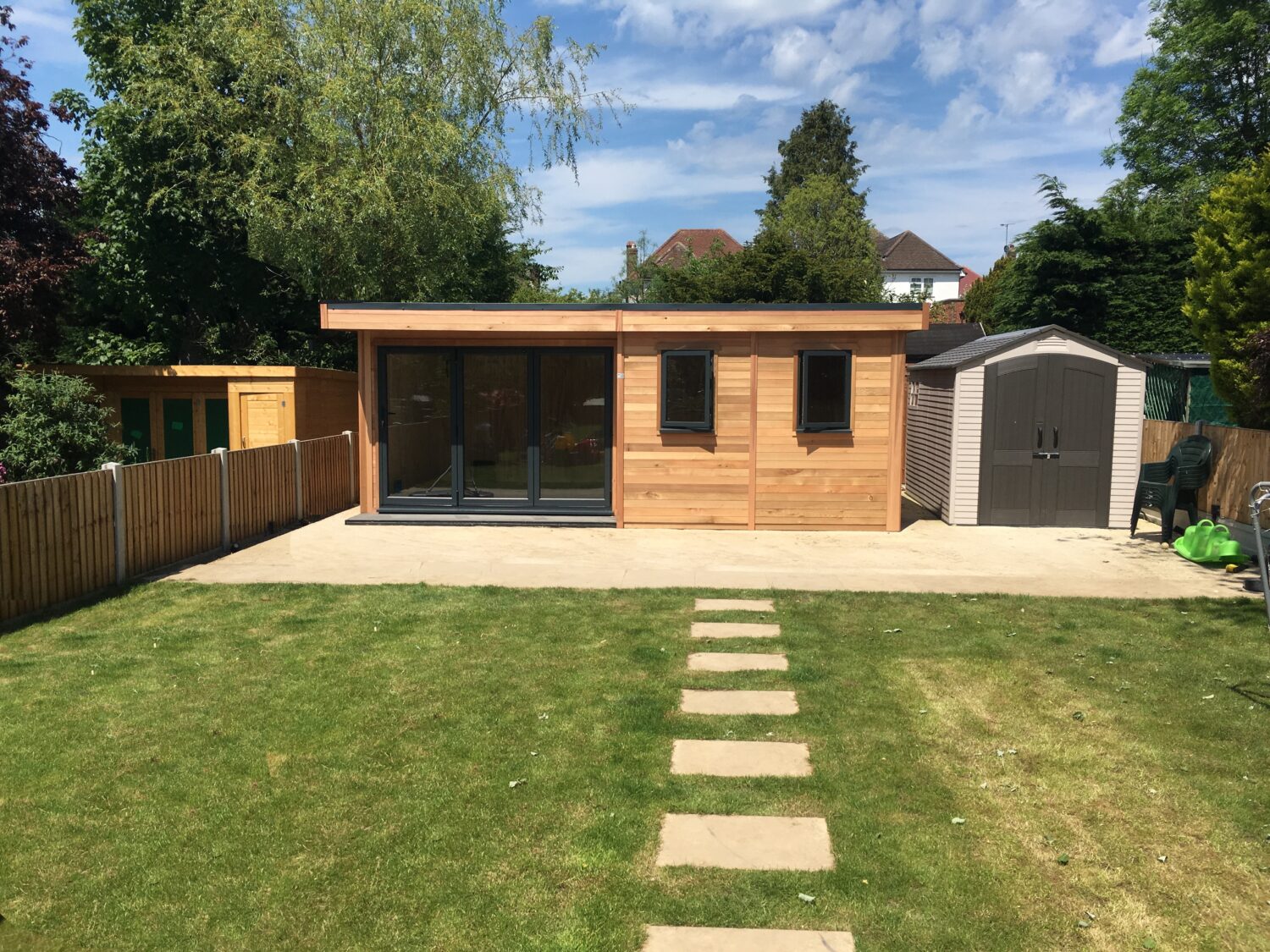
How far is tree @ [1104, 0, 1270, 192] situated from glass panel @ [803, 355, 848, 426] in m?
26.9

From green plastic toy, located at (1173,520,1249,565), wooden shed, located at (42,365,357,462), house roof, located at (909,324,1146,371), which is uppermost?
house roof, located at (909,324,1146,371)

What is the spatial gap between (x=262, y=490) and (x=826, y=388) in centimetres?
740

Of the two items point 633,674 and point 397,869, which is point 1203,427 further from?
point 397,869

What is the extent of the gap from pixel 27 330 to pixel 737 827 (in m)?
15.8

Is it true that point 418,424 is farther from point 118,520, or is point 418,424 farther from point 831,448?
→ point 831,448

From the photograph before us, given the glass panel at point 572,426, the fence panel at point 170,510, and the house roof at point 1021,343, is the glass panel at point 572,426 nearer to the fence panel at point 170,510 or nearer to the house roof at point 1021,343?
the fence panel at point 170,510

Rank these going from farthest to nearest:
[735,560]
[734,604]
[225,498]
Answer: [225,498] → [735,560] → [734,604]

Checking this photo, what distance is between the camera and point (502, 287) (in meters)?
29.3

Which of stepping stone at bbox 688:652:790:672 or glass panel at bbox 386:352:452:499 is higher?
glass panel at bbox 386:352:452:499

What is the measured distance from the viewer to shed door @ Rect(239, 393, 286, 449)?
14.8m

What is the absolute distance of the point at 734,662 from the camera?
21.7 feet

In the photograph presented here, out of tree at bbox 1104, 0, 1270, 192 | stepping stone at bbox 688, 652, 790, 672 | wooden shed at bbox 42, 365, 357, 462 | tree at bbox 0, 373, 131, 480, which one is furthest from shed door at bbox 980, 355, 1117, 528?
tree at bbox 1104, 0, 1270, 192

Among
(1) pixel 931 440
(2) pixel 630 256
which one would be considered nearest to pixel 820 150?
(2) pixel 630 256

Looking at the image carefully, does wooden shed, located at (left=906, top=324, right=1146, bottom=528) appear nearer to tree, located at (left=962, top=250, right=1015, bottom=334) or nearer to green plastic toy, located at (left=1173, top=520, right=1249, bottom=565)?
green plastic toy, located at (left=1173, top=520, right=1249, bottom=565)
